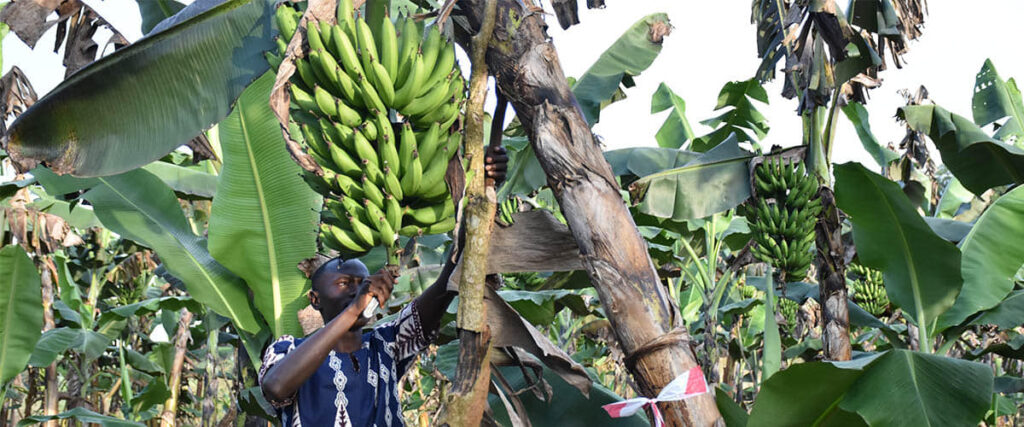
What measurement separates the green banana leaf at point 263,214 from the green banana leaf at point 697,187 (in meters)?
1.74

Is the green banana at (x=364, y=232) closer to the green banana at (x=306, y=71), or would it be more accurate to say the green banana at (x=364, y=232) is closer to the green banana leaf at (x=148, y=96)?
the green banana at (x=306, y=71)

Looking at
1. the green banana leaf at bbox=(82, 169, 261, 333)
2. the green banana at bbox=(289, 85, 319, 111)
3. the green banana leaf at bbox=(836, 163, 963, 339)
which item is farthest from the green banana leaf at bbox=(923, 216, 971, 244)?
the green banana leaf at bbox=(82, 169, 261, 333)

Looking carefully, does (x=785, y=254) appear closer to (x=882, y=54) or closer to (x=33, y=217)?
(x=882, y=54)

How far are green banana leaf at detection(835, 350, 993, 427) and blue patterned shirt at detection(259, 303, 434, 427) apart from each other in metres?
1.34

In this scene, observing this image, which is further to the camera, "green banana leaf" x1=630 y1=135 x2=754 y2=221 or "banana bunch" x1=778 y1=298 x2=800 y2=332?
"banana bunch" x1=778 y1=298 x2=800 y2=332

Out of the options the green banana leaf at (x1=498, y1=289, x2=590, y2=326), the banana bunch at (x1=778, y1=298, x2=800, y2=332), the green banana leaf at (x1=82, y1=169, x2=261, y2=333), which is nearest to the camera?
the green banana leaf at (x1=82, y1=169, x2=261, y2=333)

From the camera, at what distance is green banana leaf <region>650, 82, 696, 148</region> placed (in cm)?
586

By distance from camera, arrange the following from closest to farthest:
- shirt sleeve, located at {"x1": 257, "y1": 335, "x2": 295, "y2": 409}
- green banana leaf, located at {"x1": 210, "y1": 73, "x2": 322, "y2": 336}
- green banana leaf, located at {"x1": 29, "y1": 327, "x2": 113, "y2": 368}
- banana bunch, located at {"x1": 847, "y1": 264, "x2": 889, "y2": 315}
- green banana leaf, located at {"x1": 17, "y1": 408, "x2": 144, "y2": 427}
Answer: shirt sleeve, located at {"x1": 257, "y1": 335, "x2": 295, "y2": 409} → green banana leaf, located at {"x1": 210, "y1": 73, "x2": 322, "y2": 336} → green banana leaf, located at {"x1": 17, "y1": 408, "x2": 144, "y2": 427} → green banana leaf, located at {"x1": 29, "y1": 327, "x2": 113, "y2": 368} → banana bunch, located at {"x1": 847, "y1": 264, "x2": 889, "y2": 315}

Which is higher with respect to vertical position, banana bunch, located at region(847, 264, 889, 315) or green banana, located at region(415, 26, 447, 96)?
green banana, located at region(415, 26, 447, 96)

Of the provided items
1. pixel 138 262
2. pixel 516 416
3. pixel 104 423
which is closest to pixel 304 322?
pixel 104 423

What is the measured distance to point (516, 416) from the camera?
1.92 metres

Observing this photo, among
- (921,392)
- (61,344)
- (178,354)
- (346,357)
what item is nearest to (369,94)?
(346,357)

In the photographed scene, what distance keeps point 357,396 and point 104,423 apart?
1.81 metres

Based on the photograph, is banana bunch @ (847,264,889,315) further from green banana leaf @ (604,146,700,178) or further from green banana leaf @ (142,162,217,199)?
green banana leaf @ (142,162,217,199)
